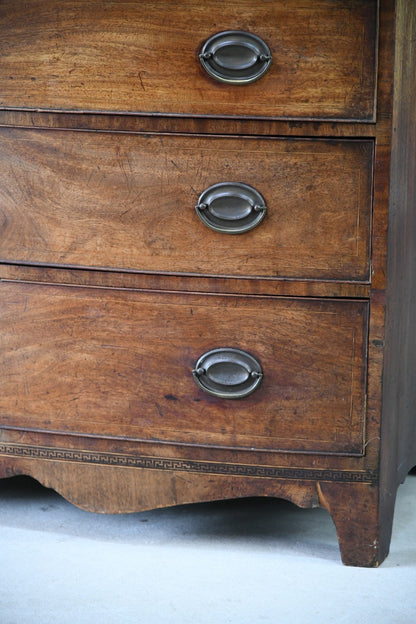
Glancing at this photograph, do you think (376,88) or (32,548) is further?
(32,548)

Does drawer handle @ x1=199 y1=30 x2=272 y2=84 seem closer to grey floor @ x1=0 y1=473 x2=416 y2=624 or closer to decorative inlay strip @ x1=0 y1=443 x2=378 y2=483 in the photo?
decorative inlay strip @ x1=0 y1=443 x2=378 y2=483

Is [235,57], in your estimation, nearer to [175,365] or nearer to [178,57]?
[178,57]

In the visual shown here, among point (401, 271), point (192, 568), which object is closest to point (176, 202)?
point (401, 271)

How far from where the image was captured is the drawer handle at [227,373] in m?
1.23

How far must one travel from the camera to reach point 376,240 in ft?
3.90

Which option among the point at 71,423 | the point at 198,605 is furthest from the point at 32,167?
the point at 198,605

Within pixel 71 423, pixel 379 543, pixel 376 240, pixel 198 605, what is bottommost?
pixel 198 605

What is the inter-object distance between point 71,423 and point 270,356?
321mm

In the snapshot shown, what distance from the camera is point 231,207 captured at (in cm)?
121

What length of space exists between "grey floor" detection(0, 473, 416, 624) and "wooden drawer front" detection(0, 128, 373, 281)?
429 mm

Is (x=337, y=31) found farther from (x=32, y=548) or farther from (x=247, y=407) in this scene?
(x=32, y=548)

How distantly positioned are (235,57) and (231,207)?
21 cm

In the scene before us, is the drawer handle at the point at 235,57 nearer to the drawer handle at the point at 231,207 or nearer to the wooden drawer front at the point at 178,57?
the wooden drawer front at the point at 178,57

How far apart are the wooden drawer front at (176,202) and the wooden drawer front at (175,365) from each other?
6 cm
